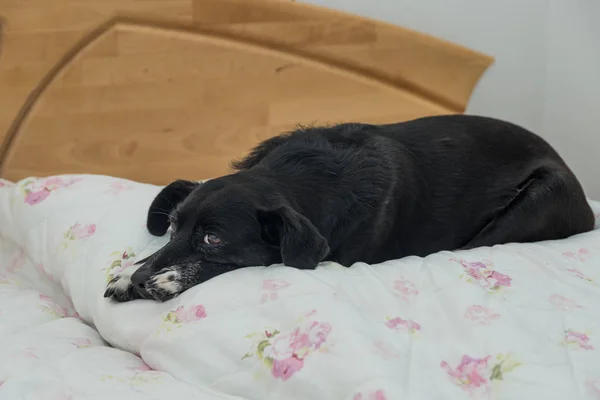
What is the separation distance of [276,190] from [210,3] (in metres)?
1.01

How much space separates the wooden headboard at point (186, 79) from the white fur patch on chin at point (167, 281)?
3.42 ft

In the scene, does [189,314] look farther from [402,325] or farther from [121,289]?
[402,325]

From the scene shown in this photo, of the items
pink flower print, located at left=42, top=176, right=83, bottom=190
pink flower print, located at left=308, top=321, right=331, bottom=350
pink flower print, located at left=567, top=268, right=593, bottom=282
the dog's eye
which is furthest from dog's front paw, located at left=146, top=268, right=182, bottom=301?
pink flower print, located at left=567, top=268, right=593, bottom=282

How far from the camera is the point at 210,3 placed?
2262 mm

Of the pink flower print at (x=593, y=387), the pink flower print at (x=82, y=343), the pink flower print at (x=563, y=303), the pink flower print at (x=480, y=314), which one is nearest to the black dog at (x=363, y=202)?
the pink flower print at (x=82, y=343)

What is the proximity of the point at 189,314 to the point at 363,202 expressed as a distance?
1.93 feet

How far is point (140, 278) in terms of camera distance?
4.59ft

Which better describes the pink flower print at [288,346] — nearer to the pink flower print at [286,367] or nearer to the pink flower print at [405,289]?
the pink flower print at [286,367]

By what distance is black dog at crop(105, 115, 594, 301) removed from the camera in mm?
1457

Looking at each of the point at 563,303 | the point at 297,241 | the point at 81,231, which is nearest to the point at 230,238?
the point at 297,241

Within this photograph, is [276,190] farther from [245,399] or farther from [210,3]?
[210,3]

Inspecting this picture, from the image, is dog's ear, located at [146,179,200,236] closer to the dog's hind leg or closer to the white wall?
the dog's hind leg

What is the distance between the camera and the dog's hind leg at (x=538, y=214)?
1.88 m

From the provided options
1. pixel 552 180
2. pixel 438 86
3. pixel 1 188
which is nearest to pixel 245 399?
pixel 552 180
